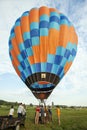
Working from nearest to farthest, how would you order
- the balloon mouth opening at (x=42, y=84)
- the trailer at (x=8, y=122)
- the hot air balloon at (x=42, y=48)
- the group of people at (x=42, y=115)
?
the trailer at (x=8, y=122) → the group of people at (x=42, y=115) → the balloon mouth opening at (x=42, y=84) → the hot air balloon at (x=42, y=48)

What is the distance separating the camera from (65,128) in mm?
19297

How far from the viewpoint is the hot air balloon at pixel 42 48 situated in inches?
947

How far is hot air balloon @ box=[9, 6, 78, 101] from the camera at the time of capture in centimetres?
2406

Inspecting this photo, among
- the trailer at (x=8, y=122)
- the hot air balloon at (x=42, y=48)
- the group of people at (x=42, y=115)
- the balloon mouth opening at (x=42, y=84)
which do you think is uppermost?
the hot air balloon at (x=42, y=48)

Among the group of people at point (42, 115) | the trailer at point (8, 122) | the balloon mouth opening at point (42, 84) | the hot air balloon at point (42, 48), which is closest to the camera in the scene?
the trailer at point (8, 122)

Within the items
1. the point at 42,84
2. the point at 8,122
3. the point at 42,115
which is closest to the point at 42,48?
the point at 42,84

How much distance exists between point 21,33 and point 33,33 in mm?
1652

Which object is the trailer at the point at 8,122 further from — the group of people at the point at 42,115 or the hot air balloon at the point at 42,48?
the hot air balloon at the point at 42,48

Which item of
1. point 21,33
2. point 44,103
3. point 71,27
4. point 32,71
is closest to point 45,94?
point 44,103

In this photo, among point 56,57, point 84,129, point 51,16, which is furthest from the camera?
point 51,16

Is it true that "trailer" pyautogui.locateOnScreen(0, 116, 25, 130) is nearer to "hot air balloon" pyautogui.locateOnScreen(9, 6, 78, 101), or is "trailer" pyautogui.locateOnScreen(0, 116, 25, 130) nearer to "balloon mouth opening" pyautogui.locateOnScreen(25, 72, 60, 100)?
"balloon mouth opening" pyautogui.locateOnScreen(25, 72, 60, 100)

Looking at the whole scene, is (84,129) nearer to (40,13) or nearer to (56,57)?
(56,57)

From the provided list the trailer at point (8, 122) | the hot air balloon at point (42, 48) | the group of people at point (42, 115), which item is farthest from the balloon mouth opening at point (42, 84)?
the trailer at point (8, 122)

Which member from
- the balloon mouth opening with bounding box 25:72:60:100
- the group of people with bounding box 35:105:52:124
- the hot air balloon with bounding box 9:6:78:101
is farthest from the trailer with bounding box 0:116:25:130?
the hot air balloon with bounding box 9:6:78:101
